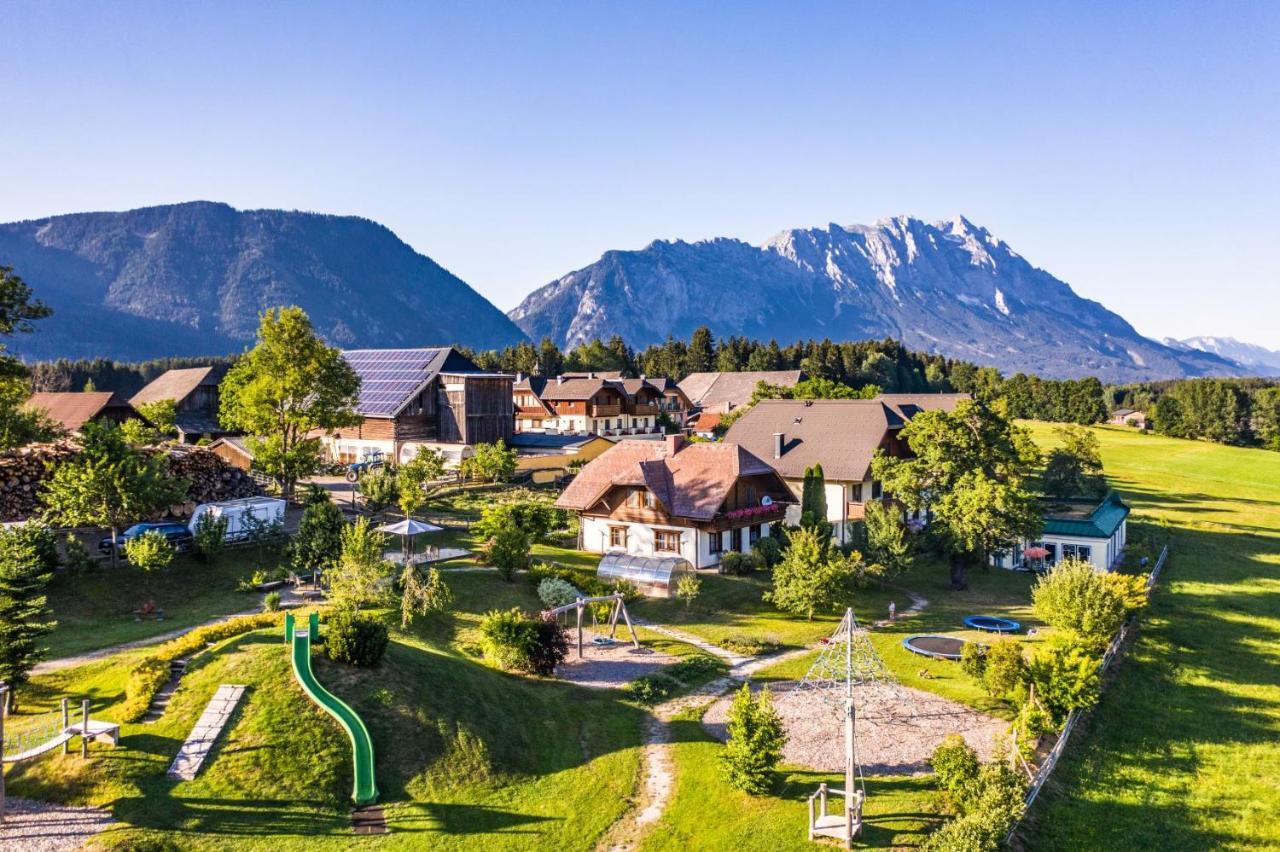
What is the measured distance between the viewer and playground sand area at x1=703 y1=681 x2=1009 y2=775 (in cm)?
2461

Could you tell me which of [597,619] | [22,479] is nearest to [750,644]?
[597,619]

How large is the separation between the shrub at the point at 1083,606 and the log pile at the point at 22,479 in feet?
154

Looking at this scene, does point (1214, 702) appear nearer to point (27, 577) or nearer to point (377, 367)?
point (27, 577)

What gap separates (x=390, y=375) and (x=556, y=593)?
4898 cm

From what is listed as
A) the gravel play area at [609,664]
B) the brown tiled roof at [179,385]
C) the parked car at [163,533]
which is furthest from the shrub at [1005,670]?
the brown tiled roof at [179,385]

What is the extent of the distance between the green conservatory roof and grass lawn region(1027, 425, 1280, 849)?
4.27m

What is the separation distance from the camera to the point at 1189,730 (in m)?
30.0

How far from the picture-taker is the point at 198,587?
1407 inches

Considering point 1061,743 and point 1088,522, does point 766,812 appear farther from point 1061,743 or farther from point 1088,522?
point 1088,522

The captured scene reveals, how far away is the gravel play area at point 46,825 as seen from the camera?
17.5m

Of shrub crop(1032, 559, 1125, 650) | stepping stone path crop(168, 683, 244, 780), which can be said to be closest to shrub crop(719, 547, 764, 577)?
shrub crop(1032, 559, 1125, 650)

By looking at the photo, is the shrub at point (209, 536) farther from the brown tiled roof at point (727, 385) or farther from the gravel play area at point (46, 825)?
the brown tiled roof at point (727, 385)

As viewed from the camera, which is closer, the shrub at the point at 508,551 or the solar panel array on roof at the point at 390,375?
the shrub at the point at 508,551

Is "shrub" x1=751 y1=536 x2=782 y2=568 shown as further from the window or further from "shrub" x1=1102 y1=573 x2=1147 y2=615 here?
"shrub" x1=1102 y1=573 x2=1147 y2=615
